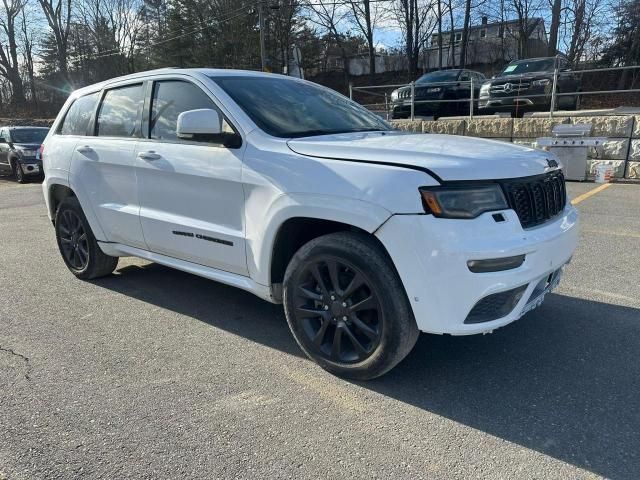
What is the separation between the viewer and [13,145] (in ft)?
51.7

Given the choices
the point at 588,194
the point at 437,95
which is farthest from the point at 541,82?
the point at 588,194

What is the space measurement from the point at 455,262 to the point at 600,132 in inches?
378

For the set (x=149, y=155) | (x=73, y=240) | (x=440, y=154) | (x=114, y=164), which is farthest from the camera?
(x=73, y=240)

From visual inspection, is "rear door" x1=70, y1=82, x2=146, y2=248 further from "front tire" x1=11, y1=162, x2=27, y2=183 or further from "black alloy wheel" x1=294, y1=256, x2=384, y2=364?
"front tire" x1=11, y1=162, x2=27, y2=183

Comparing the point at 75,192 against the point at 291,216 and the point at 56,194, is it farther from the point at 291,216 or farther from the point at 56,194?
the point at 291,216

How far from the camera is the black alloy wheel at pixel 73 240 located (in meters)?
4.82

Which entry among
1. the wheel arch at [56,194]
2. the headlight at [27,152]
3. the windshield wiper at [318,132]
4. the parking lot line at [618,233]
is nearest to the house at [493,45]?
the headlight at [27,152]

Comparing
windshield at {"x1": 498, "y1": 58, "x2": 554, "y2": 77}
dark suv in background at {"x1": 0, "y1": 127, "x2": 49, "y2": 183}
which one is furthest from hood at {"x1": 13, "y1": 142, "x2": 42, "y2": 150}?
windshield at {"x1": 498, "y1": 58, "x2": 554, "y2": 77}

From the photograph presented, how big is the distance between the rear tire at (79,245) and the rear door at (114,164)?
0.32 meters

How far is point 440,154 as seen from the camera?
8.87 ft

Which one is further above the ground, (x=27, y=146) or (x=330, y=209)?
(x=27, y=146)

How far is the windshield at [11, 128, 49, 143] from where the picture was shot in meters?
16.1

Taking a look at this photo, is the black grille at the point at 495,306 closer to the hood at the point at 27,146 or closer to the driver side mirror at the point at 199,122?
the driver side mirror at the point at 199,122

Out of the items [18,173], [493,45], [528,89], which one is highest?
[493,45]
